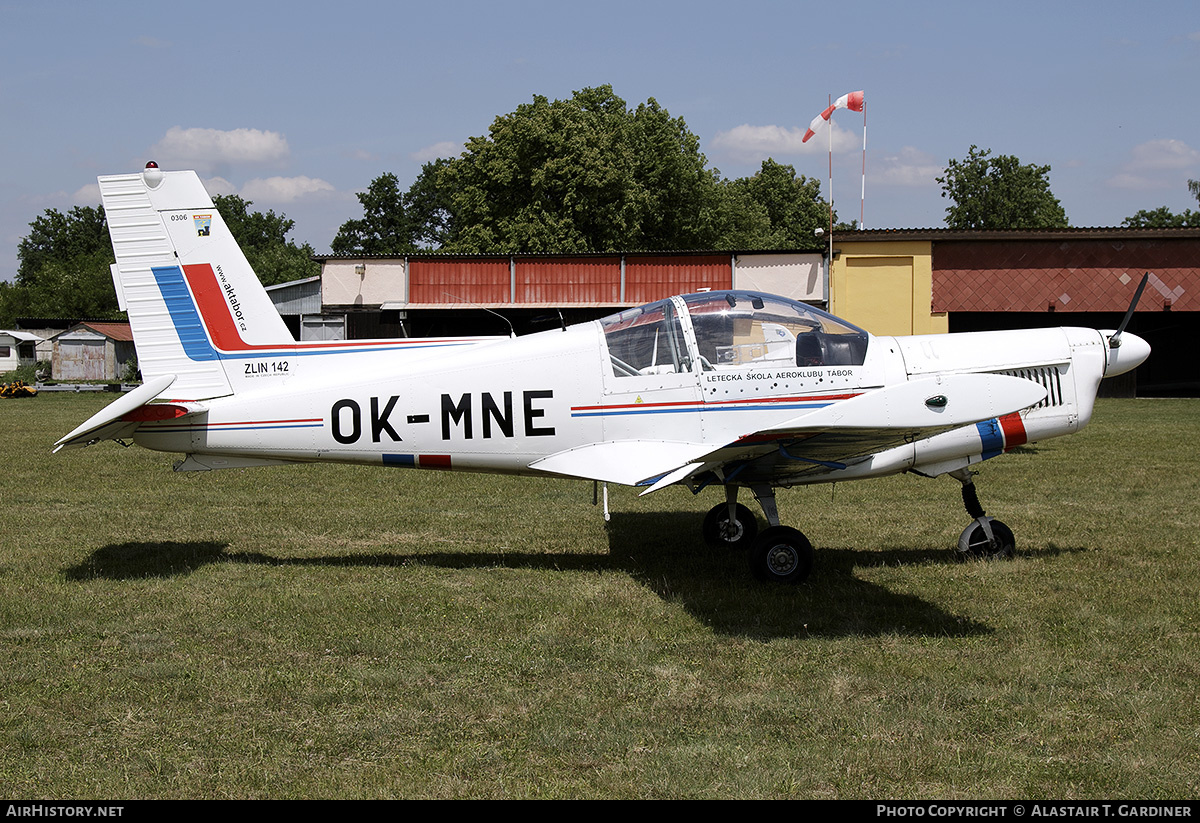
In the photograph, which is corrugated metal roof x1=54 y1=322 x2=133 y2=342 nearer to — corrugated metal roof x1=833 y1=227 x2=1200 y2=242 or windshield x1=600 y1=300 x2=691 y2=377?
corrugated metal roof x1=833 y1=227 x2=1200 y2=242

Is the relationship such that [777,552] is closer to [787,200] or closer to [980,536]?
[980,536]

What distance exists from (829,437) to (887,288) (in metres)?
21.8

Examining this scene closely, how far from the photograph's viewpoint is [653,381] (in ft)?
23.6

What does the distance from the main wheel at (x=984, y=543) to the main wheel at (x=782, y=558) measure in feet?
5.51

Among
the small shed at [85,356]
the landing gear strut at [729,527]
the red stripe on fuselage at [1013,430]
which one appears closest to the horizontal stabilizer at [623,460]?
the landing gear strut at [729,527]

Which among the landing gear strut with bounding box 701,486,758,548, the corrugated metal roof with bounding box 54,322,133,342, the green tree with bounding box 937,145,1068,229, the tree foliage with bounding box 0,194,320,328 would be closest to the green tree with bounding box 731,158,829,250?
the green tree with bounding box 937,145,1068,229

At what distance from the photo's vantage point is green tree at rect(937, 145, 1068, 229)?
80188 mm

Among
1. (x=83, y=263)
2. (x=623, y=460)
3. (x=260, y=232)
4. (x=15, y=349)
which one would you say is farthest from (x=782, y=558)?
(x=260, y=232)

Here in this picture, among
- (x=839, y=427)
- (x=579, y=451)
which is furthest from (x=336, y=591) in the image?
(x=839, y=427)

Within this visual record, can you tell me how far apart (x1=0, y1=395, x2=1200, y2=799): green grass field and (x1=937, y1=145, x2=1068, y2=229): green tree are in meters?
77.6

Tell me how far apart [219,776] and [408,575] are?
3.46 m

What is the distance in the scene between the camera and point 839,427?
5527 millimetres

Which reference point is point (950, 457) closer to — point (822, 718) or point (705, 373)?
point (705, 373)

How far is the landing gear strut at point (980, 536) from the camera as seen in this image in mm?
7754
